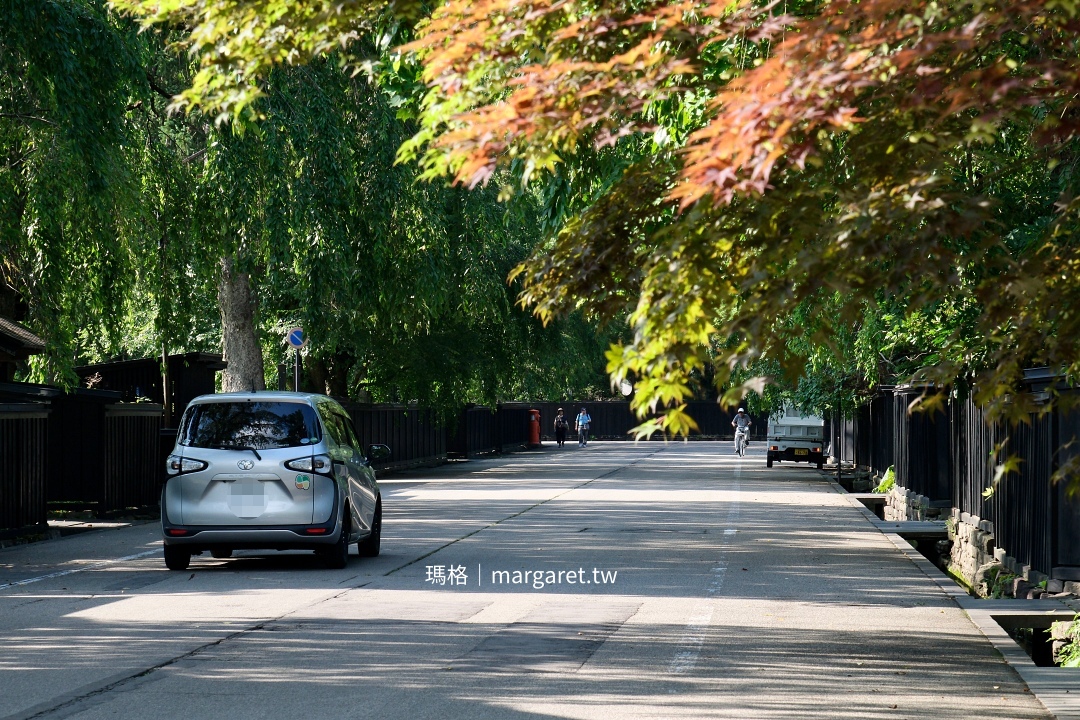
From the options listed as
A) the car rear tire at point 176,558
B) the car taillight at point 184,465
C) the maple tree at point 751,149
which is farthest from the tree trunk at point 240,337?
the maple tree at point 751,149

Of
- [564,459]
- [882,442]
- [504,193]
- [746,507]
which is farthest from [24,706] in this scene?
[564,459]

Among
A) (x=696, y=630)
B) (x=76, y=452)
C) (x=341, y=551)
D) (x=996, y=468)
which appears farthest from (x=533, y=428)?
(x=996, y=468)

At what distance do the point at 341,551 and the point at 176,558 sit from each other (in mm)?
1717

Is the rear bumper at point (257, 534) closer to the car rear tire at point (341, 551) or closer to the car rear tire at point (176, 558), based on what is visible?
the car rear tire at point (341, 551)

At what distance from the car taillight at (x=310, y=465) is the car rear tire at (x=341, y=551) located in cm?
61

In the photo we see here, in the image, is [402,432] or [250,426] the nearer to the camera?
[250,426]

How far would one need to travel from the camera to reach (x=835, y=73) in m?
4.73

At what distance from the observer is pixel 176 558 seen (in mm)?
14383

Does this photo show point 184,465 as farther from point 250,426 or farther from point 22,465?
point 22,465

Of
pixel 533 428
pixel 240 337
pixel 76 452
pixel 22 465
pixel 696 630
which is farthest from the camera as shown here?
pixel 533 428

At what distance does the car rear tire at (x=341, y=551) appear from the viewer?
14188mm

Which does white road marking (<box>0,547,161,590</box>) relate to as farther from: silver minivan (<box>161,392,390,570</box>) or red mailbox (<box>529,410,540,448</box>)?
red mailbox (<box>529,410,540,448</box>)

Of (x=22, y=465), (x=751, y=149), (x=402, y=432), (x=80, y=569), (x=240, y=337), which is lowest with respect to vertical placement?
(x=80, y=569)

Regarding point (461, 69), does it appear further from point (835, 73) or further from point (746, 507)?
point (746, 507)
